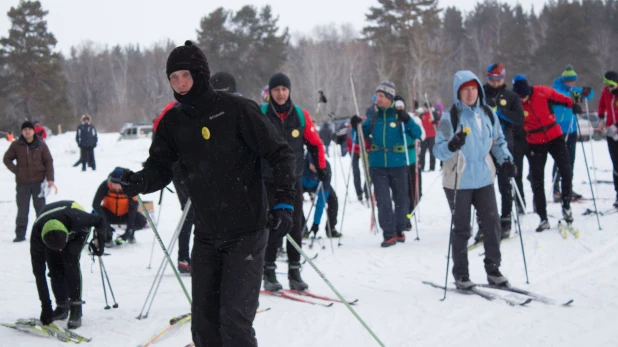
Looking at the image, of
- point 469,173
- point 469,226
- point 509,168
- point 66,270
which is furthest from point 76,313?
point 509,168

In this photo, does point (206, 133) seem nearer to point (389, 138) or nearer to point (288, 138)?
point (288, 138)

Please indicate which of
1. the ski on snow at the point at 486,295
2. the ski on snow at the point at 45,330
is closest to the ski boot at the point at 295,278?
the ski on snow at the point at 486,295

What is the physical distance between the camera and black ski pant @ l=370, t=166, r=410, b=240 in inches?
292

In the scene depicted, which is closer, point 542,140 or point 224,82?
point 224,82

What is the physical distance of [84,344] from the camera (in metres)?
4.38

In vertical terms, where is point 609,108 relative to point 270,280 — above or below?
above

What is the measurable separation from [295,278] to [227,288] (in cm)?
234

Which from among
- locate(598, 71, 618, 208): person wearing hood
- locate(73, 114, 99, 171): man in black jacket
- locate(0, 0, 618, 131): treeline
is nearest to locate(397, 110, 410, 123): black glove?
locate(598, 71, 618, 208): person wearing hood

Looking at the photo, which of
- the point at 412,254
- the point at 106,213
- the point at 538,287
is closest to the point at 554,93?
the point at 412,254

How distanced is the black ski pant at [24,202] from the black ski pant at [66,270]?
4.53 m

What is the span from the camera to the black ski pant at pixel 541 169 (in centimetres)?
739

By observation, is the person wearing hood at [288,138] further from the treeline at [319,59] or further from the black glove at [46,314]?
the treeline at [319,59]

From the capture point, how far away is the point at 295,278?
535 cm

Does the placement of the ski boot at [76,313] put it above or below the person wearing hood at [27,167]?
below
